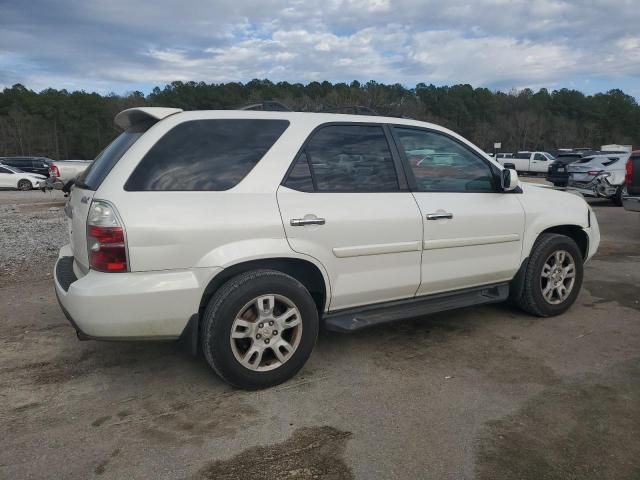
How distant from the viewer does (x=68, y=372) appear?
3711 mm

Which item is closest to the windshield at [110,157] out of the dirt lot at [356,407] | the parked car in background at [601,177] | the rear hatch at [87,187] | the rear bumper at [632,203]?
the rear hatch at [87,187]

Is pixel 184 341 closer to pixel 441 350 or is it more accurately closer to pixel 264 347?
pixel 264 347

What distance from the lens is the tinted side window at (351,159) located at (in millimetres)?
3605

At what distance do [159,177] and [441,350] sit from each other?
2484 millimetres

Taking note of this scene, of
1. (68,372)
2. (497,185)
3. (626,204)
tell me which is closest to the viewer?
(68,372)

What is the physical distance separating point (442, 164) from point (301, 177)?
1.34 m

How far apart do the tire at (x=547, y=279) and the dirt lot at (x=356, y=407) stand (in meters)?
0.14

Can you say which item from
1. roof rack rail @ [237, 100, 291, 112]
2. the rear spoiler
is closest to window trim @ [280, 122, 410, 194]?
roof rack rail @ [237, 100, 291, 112]

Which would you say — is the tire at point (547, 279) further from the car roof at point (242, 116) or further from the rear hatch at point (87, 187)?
the rear hatch at point (87, 187)

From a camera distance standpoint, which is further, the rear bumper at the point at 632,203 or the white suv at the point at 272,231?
the rear bumper at the point at 632,203

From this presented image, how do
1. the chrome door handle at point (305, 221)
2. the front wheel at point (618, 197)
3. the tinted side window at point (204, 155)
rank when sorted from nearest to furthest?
the tinted side window at point (204, 155), the chrome door handle at point (305, 221), the front wheel at point (618, 197)

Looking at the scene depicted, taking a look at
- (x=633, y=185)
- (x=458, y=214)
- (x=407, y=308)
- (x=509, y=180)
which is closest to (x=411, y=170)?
(x=458, y=214)

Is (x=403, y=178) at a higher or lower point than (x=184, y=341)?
higher

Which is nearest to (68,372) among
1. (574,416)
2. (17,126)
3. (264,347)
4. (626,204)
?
(264,347)
